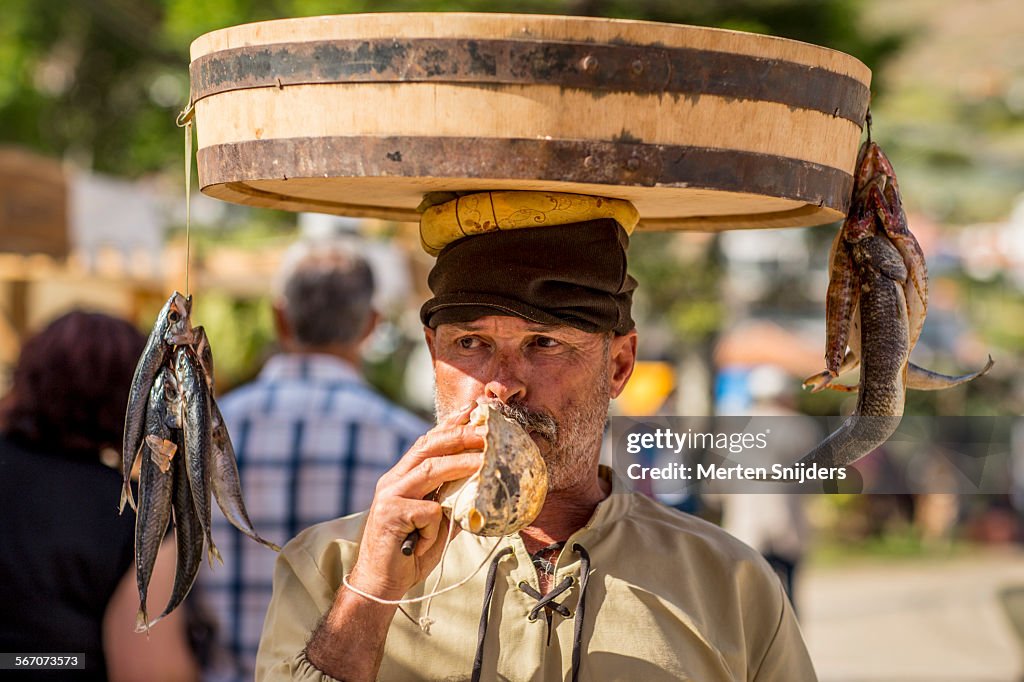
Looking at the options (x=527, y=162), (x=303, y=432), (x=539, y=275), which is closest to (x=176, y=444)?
(x=539, y=275)

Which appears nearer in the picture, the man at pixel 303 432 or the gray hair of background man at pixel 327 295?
the man at pixel 303 432

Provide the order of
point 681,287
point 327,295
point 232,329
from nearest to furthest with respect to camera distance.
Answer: point 327,295, point 232,329, point 681,287

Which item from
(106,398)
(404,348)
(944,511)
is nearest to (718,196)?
(106,398)

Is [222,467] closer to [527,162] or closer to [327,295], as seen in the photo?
[527,162]

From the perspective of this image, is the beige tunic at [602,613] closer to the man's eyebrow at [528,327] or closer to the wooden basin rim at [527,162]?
the man's eyebrow at [528,327]

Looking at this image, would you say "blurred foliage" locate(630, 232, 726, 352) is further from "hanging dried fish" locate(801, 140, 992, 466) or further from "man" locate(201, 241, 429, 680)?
"hanging dried fish" locate(801, 140, 992, 466)

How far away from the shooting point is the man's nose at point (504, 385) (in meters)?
2.05

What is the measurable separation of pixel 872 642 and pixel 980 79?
36.2 metres

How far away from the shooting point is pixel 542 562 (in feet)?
7.39

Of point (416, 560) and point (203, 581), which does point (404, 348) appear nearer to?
point (203, 581)

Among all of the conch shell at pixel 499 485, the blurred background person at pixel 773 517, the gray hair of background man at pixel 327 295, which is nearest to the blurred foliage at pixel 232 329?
the blurred background person at pixel 773 517

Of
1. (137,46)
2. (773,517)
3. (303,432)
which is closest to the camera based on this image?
(303,432)

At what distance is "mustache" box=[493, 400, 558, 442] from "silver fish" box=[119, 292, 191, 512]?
21.2 inches

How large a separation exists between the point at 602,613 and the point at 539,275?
616mm
